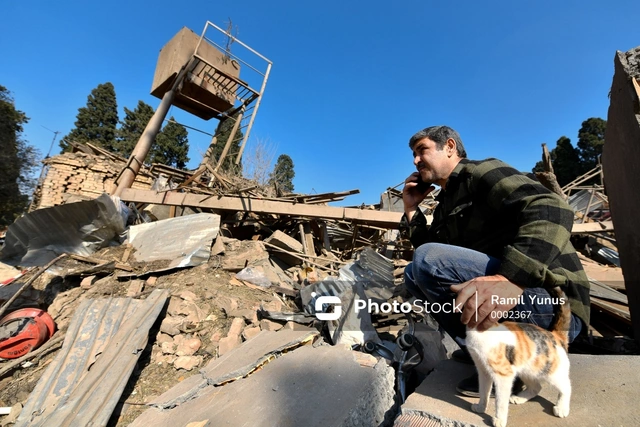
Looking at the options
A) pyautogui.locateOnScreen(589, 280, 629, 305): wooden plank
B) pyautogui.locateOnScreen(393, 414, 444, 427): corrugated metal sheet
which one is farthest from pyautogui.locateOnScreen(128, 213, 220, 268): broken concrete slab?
pyautogui.locateOnScreen(589, 280, 629, 305): wooden plank

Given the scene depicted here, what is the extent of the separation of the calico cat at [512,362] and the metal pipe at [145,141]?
664 cm

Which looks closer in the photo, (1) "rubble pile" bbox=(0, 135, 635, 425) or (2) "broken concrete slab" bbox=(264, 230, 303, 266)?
(1) "rubble pile" bbox=(0, 135, 635, 425)

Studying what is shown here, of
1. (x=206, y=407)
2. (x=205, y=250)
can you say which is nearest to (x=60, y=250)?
(x=205, y=250)

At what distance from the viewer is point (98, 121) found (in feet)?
87.2

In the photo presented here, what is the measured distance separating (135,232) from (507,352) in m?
5.47

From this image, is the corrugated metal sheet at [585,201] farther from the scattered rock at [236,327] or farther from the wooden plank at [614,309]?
the scattered rock at [236,327]

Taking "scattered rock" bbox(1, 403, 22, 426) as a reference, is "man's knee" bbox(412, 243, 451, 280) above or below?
above

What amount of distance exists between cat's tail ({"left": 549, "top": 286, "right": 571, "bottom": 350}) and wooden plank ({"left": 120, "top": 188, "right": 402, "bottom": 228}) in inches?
157

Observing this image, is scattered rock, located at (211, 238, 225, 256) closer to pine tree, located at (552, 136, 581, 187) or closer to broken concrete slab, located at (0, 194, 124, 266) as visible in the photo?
broken concrete slab, located at (0, 194, 124, 266)

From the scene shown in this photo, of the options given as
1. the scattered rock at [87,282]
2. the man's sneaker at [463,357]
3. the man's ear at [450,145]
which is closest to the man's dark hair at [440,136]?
the man's ear at [450,145]

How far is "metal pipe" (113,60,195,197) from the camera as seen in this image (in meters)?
6.36

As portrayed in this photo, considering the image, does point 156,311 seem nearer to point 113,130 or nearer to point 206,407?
point 206,407

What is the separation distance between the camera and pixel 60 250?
183 inches

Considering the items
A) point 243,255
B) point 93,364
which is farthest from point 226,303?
point 93,364
